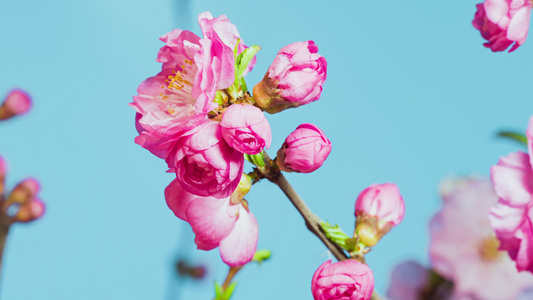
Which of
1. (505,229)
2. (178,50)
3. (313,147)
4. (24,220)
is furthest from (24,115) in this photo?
(505,229)

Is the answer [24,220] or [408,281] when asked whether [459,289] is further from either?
[24,220]

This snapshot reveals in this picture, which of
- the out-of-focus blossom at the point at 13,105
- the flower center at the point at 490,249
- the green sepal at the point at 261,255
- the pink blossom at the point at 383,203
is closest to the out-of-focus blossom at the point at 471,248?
the flower center at the point at 490,249

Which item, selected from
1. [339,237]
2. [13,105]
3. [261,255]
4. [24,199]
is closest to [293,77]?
[339,237]

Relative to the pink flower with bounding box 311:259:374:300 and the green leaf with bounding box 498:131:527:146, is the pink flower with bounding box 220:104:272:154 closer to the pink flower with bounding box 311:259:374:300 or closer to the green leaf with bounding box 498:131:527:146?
the pink flower with bounding box 311:259:374:300

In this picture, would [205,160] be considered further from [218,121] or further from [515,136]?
[515,136]

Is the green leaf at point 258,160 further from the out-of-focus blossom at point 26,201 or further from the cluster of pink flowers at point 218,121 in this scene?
the out-of-focus blossom at point 26,201
